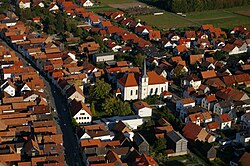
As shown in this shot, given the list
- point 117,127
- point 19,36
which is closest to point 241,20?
point 19,36

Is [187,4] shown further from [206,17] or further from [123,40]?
[123,40]

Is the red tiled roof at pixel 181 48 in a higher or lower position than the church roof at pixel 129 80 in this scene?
lower

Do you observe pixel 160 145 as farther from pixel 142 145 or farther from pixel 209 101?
pixel 209 101

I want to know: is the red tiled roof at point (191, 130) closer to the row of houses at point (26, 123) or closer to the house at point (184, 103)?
the house at point (184, 103)

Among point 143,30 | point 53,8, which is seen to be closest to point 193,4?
point 143,30

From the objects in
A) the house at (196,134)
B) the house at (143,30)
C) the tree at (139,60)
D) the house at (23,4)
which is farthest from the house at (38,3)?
the house at (196,134)

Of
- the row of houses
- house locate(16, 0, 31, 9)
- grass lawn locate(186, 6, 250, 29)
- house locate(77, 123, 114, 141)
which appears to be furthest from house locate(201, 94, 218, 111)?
house locate(16, 0, 31, 9)
